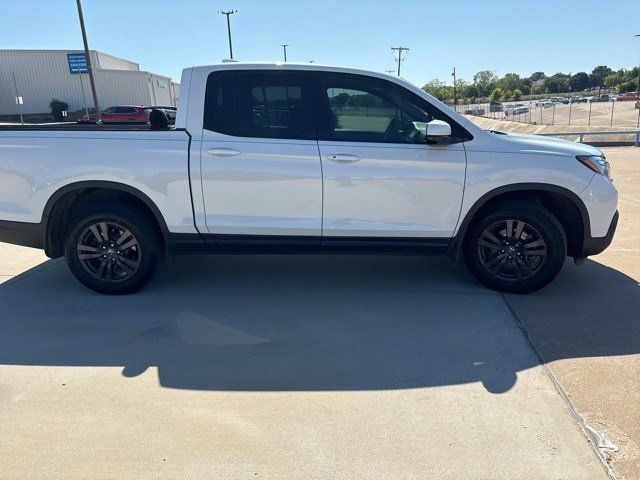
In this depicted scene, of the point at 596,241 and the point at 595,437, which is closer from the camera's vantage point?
the point at 595,437

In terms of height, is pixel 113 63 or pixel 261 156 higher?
pixel 113 63

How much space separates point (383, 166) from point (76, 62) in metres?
51.1

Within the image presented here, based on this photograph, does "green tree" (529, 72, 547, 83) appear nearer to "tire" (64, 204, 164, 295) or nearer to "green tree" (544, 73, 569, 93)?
"green tree" (544, 73, 569, 93)

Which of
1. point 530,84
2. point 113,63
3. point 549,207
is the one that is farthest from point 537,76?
point 549,207

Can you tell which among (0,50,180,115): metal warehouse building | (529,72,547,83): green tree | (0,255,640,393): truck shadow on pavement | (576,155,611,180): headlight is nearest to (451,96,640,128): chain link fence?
(576,155,611,180): headlight

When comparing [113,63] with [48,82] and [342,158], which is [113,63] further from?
[342,158]

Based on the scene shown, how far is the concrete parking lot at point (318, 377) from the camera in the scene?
2.32 meters

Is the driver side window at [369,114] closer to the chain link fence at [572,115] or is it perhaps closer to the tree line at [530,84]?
the chain link fence at [572,115]

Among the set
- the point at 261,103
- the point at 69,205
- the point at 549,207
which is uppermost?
the point at 261,103

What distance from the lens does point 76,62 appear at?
45.7 m

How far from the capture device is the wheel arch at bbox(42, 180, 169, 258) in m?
3.98

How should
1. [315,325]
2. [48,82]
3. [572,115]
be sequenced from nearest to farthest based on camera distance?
[315,325] < [572,115] < [48,82]

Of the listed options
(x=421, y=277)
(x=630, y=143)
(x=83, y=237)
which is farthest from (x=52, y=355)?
(x=630, y=143)

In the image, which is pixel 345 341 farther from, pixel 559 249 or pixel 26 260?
pixel 26 260
